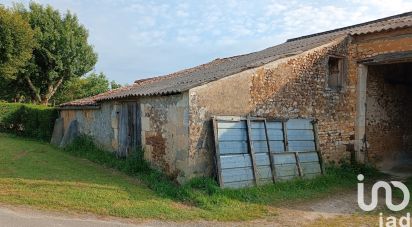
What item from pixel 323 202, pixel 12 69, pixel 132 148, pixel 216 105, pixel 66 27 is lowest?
pixel 323 202

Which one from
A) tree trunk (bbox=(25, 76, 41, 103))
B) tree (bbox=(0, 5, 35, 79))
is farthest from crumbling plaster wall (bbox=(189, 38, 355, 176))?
tree trunk (bbox=(25, 76, 41, 103))

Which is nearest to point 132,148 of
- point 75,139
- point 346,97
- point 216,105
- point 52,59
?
point 216,105

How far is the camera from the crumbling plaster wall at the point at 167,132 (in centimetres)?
890

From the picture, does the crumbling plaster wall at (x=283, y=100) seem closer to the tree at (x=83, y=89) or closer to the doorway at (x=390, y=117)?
the doorway at (x=390, y=117)

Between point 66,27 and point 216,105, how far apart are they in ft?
76.9

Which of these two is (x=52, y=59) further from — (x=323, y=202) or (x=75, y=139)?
(x=323, y=202)

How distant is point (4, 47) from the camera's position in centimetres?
2278

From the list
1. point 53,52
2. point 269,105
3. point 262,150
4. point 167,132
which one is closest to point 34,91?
point 53,52

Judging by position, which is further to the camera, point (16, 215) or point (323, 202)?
point (323, 202)

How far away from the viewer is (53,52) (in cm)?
2803

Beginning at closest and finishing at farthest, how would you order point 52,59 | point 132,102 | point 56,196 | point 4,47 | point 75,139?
point 56,196
point 132,102
point 75,139
point 4,47
point 52,59

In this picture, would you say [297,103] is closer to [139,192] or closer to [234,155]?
[234,155]
